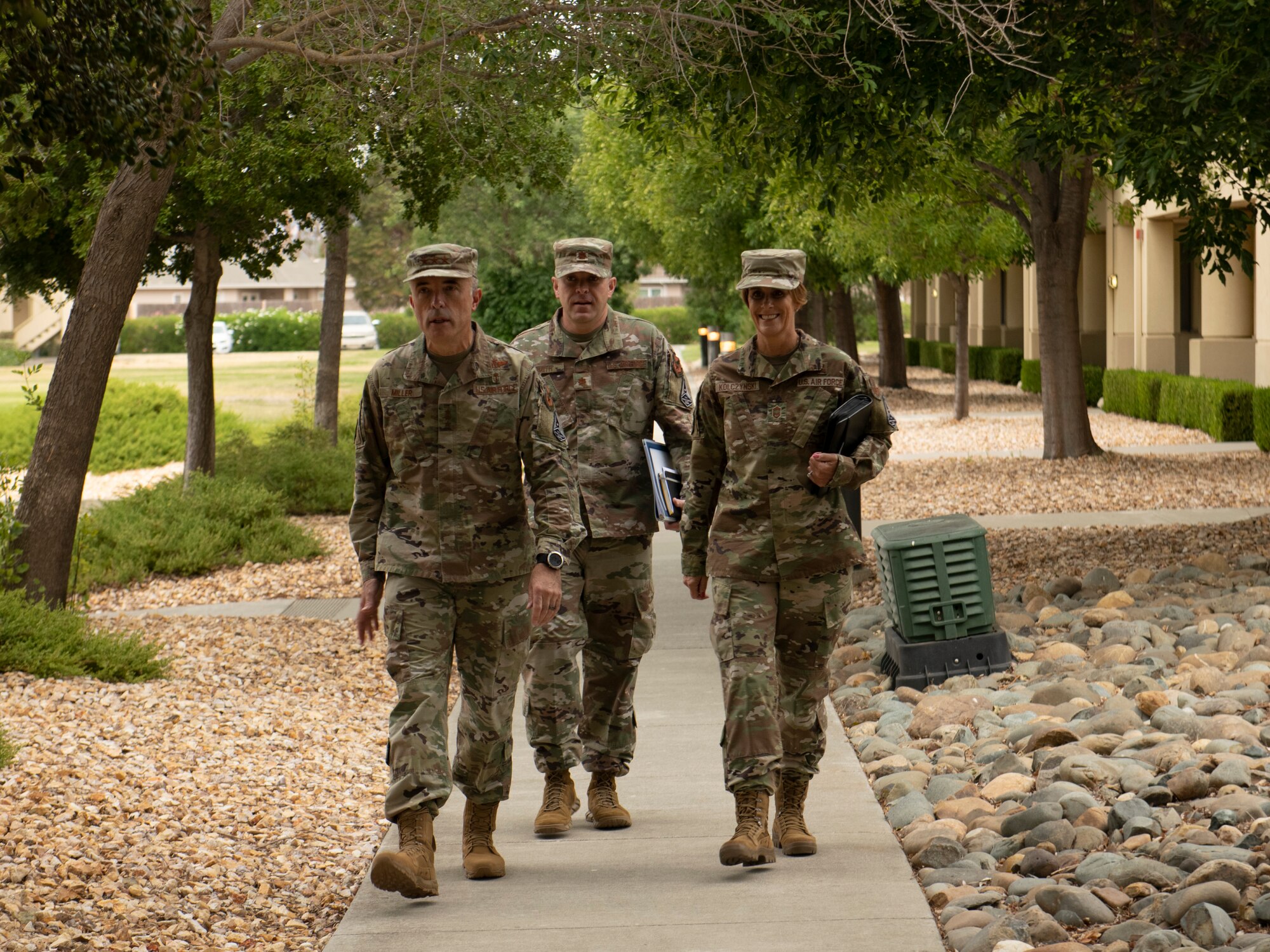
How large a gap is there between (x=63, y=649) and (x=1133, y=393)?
2228 centimetres

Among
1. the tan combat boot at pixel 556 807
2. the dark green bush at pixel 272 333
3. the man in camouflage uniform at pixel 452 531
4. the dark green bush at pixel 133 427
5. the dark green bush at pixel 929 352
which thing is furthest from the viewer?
the dark green bush at pixel 272 333

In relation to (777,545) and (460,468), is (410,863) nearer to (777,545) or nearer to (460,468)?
(460,468)

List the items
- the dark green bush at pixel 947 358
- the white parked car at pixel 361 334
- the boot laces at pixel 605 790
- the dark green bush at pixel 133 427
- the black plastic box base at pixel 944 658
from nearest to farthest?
the boot laces at pixel 605 790 → the black plastic box base at pixel 944 658 → the dark green bush at pixel 133 427 → the dark green bush at pixel 947 358 → the white parked car at pixel 361 334

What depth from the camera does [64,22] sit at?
192 inches

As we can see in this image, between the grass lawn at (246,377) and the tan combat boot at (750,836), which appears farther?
the grass lawn at (246,377)

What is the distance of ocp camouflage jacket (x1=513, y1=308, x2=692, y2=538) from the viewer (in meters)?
5.80

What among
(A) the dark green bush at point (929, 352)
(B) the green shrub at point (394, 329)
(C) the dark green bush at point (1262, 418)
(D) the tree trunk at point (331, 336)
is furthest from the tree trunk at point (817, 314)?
(B) the green shrub at point (394, 329)

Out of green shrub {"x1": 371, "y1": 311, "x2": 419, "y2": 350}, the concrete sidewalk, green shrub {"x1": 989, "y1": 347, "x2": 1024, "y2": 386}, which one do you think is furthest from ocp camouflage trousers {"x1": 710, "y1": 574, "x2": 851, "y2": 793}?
green shrub {"x1": 371, "y1": 311, "x2": 419, "y2": 350}

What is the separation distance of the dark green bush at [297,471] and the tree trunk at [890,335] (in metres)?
21.3

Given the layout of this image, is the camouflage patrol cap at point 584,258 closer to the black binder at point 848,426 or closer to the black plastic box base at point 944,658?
the black binder at point 848,426

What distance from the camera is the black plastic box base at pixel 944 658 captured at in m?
7.95

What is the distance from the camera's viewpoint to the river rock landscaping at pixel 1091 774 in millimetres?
4609

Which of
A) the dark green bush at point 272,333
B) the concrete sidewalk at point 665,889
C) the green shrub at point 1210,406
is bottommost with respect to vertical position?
the concrete sidewalk at point 665,889

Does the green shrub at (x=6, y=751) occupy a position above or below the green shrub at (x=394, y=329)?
below
